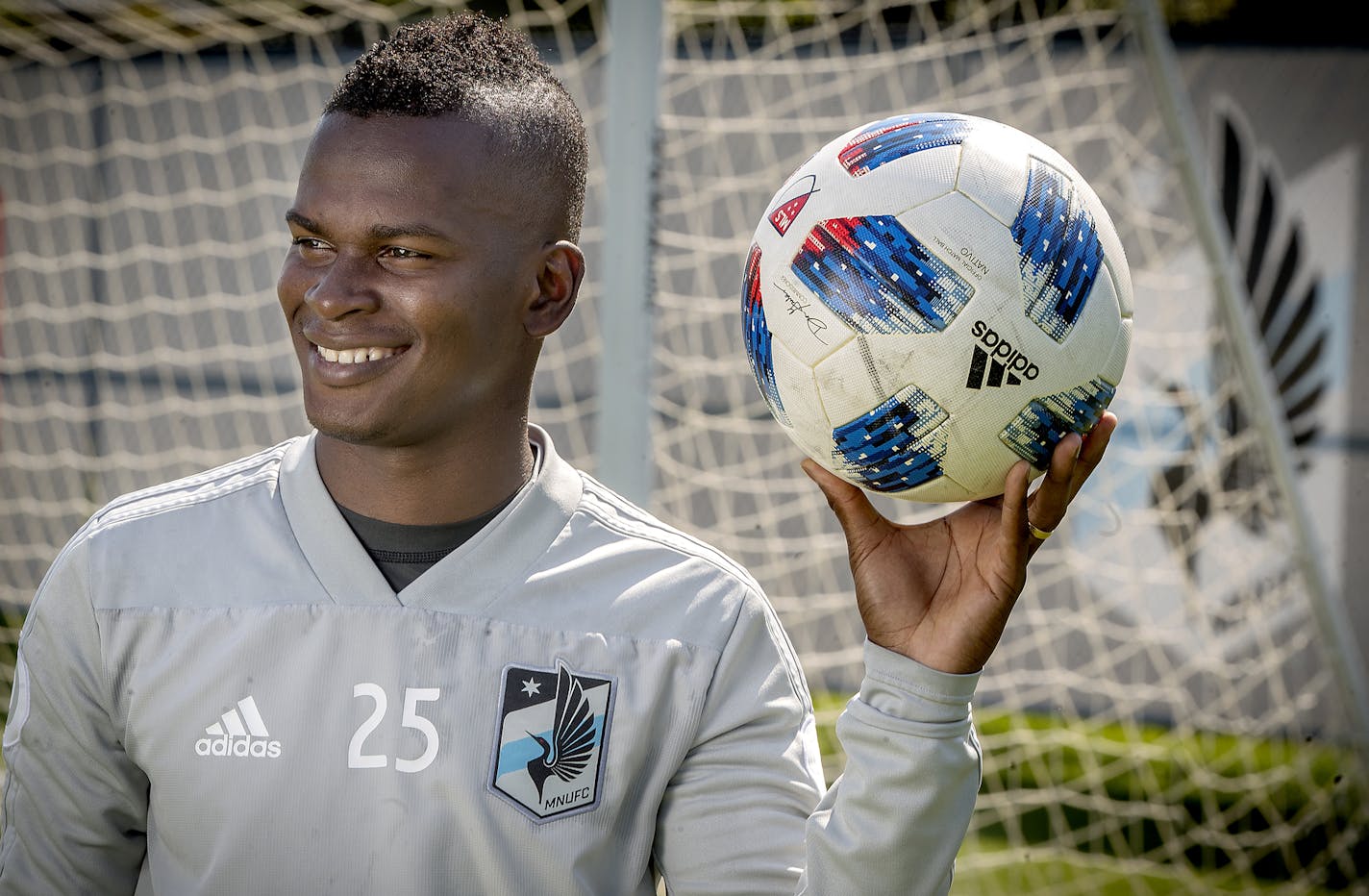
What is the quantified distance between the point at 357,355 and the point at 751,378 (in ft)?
15.6

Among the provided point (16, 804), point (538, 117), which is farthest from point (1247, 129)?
point (16, 804)

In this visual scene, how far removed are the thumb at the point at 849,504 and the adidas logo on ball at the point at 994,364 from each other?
19 cm

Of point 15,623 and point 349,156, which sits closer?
point 349,156

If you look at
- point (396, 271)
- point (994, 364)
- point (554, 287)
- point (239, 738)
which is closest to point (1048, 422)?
point (994, 364)

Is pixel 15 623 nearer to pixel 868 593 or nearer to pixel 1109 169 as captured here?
pixel 1109 169

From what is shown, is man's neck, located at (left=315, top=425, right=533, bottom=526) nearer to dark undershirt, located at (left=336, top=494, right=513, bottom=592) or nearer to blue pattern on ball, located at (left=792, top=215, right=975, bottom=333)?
dark undershirt, located at (left=336, top=494, right=513, bottom=592)

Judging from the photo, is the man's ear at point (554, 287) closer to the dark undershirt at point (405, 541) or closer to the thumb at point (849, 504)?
the dark undershirt at point (405, 541)

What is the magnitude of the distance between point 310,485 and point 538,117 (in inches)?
21.9

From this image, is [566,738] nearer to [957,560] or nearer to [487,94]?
[957,560]

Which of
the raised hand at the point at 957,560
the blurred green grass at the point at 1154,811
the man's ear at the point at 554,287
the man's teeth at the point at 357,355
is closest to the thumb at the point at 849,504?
the raised hand at the point at 957,560

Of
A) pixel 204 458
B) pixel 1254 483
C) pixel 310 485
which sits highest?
pixel 310 485

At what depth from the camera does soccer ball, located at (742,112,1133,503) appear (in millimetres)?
1416

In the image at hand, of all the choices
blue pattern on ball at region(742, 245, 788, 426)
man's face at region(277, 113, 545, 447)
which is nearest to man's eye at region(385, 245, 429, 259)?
man's face at region(277, 113, 545, 447)

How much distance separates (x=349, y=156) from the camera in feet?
5.19
